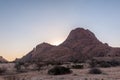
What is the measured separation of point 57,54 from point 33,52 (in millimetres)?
29959

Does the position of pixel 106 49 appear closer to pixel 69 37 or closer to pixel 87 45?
pixel 87 45

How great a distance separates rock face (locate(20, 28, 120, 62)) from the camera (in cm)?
13012

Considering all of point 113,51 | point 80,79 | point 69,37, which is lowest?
point 80,79

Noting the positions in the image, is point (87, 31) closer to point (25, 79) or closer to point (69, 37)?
point (69, 37)

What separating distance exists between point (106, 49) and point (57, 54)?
74.1 ft

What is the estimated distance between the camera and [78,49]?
137500mm

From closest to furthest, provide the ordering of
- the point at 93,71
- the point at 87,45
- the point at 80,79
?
the point at 80,79
the point at 93,71
the point at 87,45

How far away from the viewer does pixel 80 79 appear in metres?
29.7

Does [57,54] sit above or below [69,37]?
below

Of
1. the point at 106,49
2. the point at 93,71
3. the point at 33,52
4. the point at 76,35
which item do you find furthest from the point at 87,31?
the point at 93,71

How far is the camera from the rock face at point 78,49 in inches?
5123

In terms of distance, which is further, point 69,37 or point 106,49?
point 69,37

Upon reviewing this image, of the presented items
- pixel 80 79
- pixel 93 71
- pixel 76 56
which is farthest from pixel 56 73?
pixel 76 56

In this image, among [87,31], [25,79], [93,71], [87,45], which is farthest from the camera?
[87,31]
